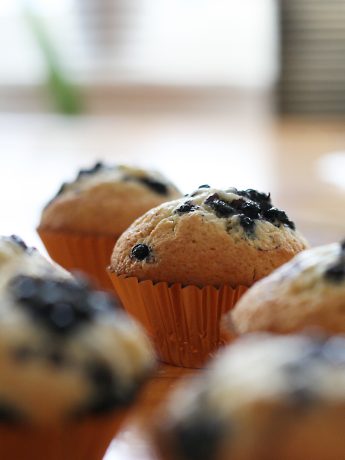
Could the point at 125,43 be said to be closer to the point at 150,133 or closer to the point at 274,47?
the point at 274,47

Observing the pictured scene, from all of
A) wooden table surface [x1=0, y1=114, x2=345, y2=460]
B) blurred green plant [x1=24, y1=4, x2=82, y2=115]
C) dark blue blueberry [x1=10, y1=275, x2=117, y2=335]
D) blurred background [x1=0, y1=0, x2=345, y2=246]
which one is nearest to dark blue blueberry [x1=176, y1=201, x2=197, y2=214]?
wooden table surface [x1=0, y1=114, x2=345, y2=460]

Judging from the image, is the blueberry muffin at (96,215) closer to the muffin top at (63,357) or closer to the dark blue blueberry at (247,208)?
the dark blue blueberry at (247,208)

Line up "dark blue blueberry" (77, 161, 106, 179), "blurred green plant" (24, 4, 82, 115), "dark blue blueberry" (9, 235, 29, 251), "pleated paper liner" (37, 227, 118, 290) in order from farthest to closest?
"blurred green plant" (24, 4, 82, 115) → "dark blue blueberry" (77, 161, 106, 179) → "pleated paper liner" (37, 227, 118, 290) → "dark blue blueberry" (9, 235, 29, 251)

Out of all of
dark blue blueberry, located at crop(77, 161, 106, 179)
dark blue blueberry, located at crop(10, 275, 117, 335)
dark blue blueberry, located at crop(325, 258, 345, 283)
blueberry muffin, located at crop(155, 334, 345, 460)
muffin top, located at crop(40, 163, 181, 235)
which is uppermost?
dark blue blueberry, located at crop(10, 275, 117, 335)

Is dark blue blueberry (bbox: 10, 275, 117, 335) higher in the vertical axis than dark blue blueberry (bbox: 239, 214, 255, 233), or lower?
higher

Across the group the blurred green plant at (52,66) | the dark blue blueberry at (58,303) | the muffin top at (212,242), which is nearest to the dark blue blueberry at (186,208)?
the muffin top at (212,242)

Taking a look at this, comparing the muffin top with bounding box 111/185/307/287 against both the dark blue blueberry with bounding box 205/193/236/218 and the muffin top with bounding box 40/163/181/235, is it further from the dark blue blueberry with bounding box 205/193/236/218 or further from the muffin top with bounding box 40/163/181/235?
the muffin top with bounding box 40/163/181/235

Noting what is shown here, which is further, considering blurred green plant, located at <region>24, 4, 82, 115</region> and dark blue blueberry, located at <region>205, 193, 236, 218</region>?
blurred green plant, located at <region>24, 4, 82, 115</region>
